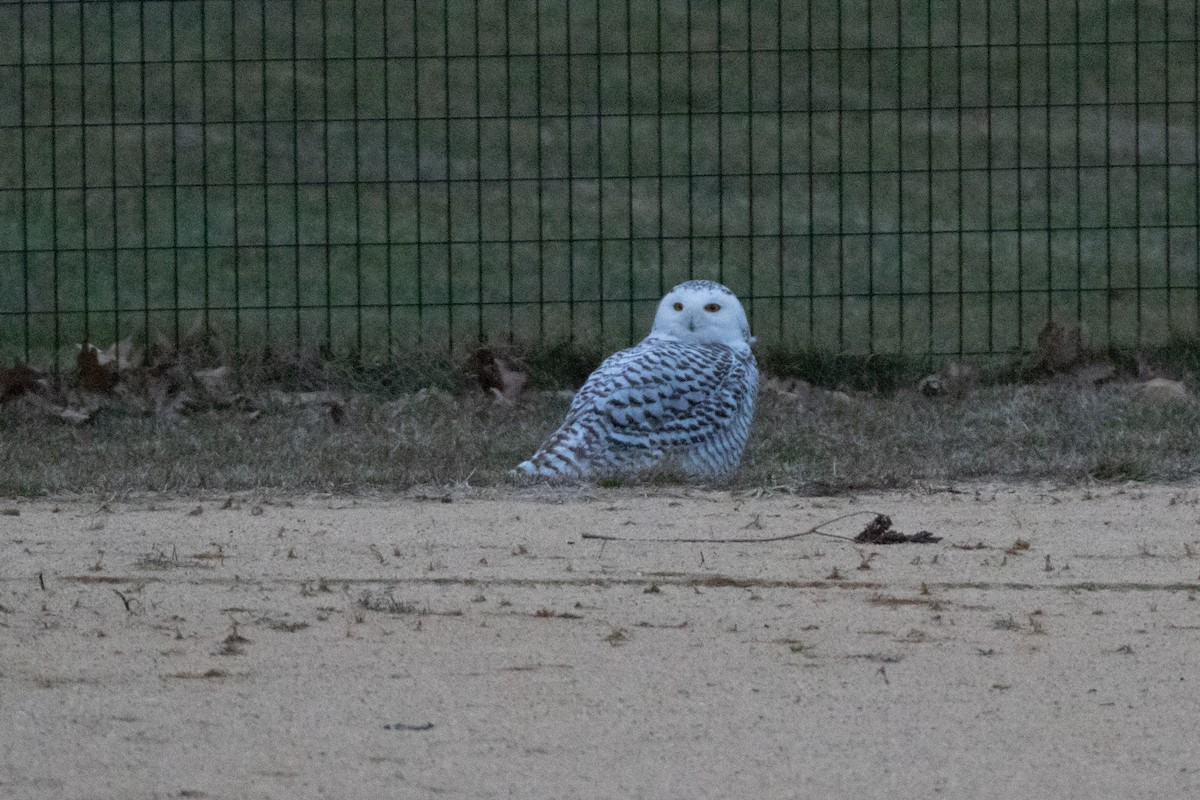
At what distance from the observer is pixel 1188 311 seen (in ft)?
32.4

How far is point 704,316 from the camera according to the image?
6.36 m

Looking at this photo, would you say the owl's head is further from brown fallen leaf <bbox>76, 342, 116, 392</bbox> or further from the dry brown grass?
brown fallen leaf <bbox>76, 342, 116, 392</bbox>

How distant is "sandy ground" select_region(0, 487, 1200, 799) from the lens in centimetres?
258

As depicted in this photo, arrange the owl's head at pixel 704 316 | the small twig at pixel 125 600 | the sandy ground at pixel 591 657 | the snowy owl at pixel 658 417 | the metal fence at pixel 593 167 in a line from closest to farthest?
the sandy ground at pixel 591 657, the small twig at pixel 125 600, the snowy owl at pixel 658 417, the owl's head at pixel 704 316, the metal fence at pixel 593 167

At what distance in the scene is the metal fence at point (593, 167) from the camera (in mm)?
12352

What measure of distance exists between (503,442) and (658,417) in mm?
1033

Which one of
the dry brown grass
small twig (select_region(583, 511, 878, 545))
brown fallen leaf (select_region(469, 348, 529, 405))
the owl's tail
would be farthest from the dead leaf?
small twig (select_region(583, 511, 878, 545))

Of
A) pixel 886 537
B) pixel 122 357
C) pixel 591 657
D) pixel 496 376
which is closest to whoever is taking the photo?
pixel 591 657

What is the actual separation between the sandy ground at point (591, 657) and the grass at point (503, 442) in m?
0.67

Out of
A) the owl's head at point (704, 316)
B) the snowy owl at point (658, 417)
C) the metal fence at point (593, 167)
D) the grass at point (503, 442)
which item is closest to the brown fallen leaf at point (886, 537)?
the grass at point (503, 442)

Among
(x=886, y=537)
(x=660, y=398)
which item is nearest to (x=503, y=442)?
(x=660, y=398)

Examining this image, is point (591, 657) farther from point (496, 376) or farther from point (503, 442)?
point (496, 376)

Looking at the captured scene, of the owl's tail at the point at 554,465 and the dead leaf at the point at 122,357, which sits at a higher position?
the dead leaf at the point at 122,357

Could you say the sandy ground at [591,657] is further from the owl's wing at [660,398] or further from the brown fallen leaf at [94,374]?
the brown fallen leaf at [94,374]
